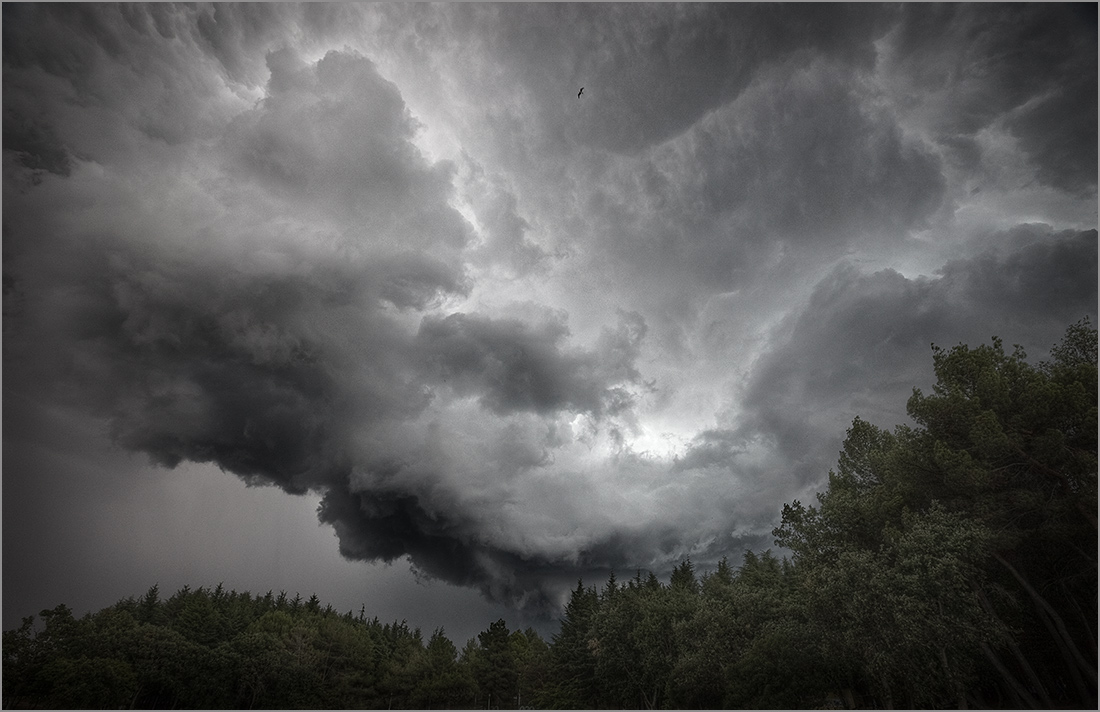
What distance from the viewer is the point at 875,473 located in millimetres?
38438

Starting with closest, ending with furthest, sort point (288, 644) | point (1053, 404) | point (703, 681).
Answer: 1. point (1053, 404)
2. point (703, 681)
3. point (288, 644)

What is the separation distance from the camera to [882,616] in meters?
28.7

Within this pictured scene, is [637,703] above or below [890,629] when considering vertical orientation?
below

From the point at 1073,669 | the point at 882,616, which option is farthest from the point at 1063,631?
the point at 882,616

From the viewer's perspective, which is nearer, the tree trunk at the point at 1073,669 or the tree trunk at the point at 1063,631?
the tree trunk at the point at 1063,631

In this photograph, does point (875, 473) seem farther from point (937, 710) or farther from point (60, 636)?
point (60, 636)

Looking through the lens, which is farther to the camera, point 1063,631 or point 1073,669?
point 1073,669

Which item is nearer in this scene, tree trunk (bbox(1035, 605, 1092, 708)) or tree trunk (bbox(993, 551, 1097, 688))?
tree trunk (bbox(993, 551, 1097, 688))

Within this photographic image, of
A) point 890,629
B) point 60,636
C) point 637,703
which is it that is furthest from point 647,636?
point 60,636

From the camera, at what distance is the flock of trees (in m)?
26.9

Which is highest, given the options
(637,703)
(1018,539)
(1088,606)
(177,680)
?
(1018,539)

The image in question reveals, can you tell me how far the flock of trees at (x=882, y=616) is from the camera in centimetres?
2692

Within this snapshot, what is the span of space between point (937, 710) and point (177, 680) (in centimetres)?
8603

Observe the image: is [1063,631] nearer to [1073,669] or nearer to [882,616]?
[1073,669]
